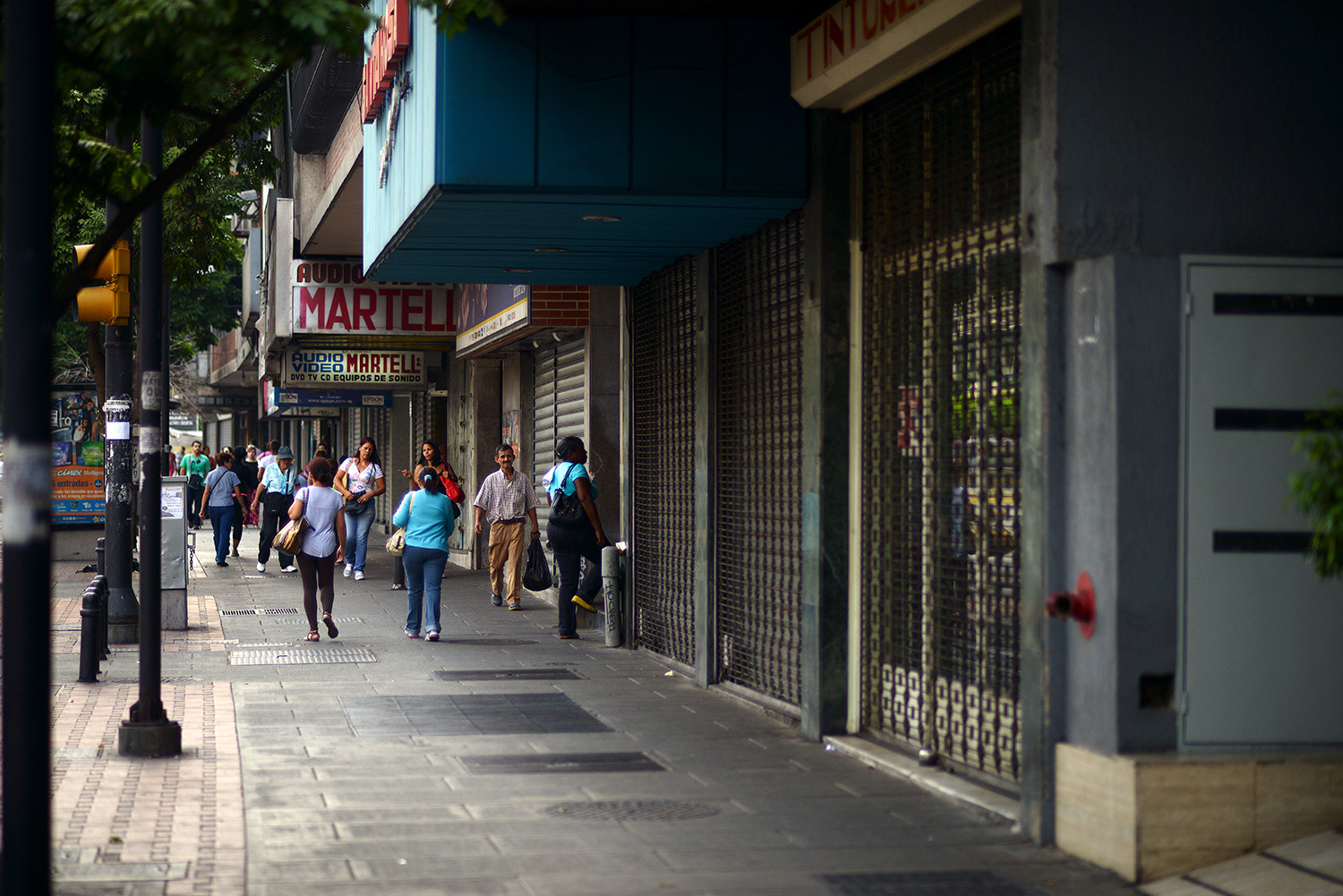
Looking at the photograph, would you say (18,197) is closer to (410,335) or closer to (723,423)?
(723,423)

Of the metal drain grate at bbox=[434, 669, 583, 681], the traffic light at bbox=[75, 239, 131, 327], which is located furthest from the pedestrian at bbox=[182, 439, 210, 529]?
the traffic light at bbox=[75, 239, 131, 327]

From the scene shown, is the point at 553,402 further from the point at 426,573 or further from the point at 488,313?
the point at 426,573

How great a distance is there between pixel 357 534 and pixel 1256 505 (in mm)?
15581

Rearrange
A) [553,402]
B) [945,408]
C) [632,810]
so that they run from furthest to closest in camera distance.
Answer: [553,402] < [945,408] < [632,810]

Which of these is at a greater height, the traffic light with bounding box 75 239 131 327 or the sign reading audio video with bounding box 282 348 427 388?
the sign reading audio video with bounding box 282 348 427 388

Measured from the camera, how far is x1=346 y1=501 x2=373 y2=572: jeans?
65.3ft

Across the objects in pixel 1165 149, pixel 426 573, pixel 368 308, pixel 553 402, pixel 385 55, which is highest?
pixel 385 55

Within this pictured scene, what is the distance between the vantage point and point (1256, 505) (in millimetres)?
5992

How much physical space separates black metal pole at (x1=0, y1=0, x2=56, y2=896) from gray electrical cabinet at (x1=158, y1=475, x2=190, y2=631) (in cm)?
1048

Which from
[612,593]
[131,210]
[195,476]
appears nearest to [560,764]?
[131,210]

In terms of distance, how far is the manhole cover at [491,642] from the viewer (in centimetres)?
1363

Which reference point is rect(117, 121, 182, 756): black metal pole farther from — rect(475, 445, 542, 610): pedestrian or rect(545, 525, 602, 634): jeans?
rect(475, 445, 542, 610): pedestrian

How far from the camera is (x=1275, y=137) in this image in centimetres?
611

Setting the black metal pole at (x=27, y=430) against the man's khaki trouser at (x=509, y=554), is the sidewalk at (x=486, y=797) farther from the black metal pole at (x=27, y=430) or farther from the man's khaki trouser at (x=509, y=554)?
the man's khaki trouser at (x=509, y=554)
